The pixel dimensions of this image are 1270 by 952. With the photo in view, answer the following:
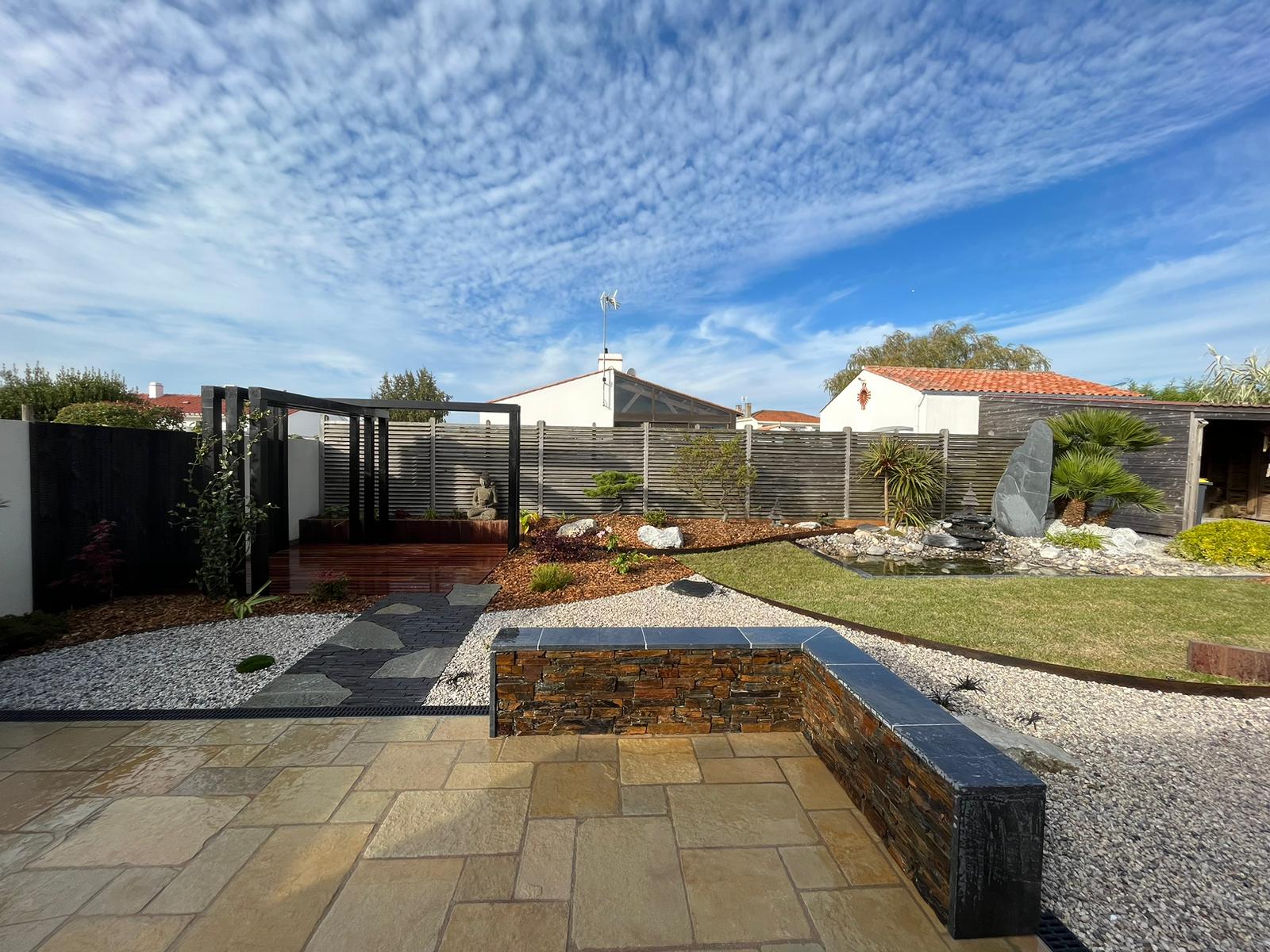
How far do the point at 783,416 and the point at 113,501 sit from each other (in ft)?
122

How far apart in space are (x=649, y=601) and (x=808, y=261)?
14.5 metres

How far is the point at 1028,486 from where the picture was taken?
31.7 feet

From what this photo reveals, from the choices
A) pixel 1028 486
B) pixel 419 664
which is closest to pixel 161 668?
pixel 419 664

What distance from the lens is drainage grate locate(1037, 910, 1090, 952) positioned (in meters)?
1.64

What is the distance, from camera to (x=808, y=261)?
16.8 metres

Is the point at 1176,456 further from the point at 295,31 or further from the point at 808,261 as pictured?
the point at 295,31

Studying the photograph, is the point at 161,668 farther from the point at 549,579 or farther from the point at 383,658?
the point at 549,579

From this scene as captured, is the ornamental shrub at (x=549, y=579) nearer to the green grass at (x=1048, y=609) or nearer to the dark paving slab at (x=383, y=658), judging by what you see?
the dark paving slab at (x=383, y=658)

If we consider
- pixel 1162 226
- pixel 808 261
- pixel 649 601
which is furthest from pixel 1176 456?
pixel 649 601

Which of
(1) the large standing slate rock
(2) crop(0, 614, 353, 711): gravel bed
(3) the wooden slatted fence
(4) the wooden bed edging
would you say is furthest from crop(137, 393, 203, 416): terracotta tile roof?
(4) the wooden bed edging

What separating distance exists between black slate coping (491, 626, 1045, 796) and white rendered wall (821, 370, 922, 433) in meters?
12.8

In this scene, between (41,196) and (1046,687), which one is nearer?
(1046,687)

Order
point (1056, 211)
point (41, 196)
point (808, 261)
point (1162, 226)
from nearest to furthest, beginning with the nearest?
point (41, 196), point (1162, 226), point (1056, 211), point (808, 261)

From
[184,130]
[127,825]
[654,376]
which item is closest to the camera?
[127,825]
